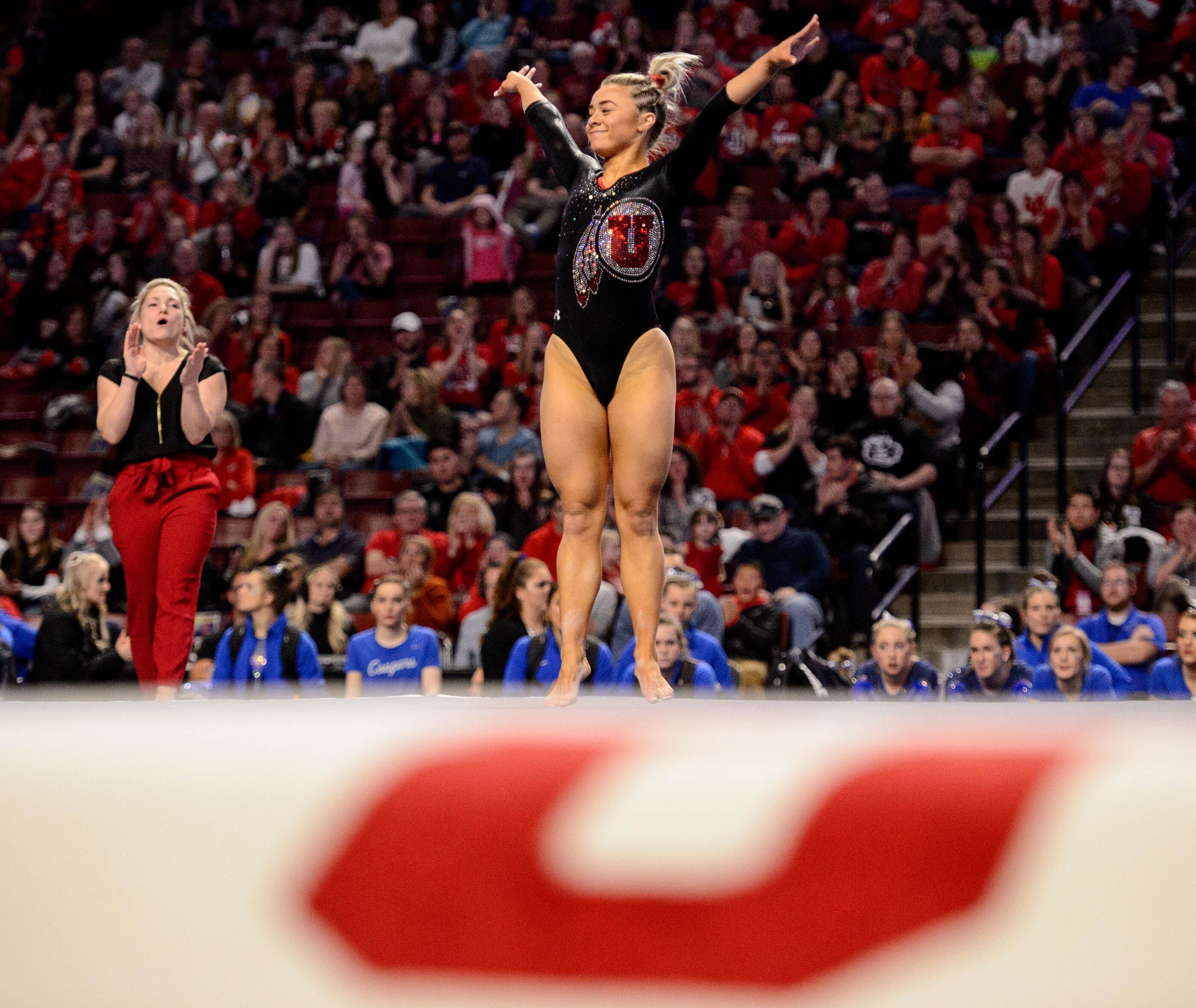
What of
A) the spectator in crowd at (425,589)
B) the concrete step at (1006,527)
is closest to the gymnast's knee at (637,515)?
the spectator in crowd at (425,589)

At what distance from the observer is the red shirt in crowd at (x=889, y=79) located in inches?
460

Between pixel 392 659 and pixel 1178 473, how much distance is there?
4.47 metres

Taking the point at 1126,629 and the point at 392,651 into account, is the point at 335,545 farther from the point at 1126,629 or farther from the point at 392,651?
the point at 1126,629

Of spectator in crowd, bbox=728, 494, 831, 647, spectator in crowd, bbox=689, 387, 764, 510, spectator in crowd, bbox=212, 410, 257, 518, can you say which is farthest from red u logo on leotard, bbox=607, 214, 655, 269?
spectator in crowd, bbox=212, 410, 257, 518

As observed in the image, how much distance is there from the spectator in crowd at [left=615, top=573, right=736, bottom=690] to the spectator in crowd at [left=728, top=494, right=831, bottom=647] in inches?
42.6

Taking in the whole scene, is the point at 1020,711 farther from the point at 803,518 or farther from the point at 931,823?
the point at 803,518

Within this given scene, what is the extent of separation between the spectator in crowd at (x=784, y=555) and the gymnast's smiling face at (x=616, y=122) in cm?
417

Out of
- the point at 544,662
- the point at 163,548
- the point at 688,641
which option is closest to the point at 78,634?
the point at 544,662

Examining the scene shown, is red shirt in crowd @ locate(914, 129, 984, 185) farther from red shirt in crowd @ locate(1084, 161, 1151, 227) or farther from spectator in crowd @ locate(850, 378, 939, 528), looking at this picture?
spectator in crowd @ locate(850, 378, 939, 528)

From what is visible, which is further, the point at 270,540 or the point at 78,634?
the point at 270,540

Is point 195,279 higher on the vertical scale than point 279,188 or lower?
lower

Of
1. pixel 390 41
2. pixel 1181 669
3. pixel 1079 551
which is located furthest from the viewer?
pixel 390 41

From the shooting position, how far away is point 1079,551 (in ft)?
26.5

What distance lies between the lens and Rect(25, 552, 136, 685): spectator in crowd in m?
7.10
